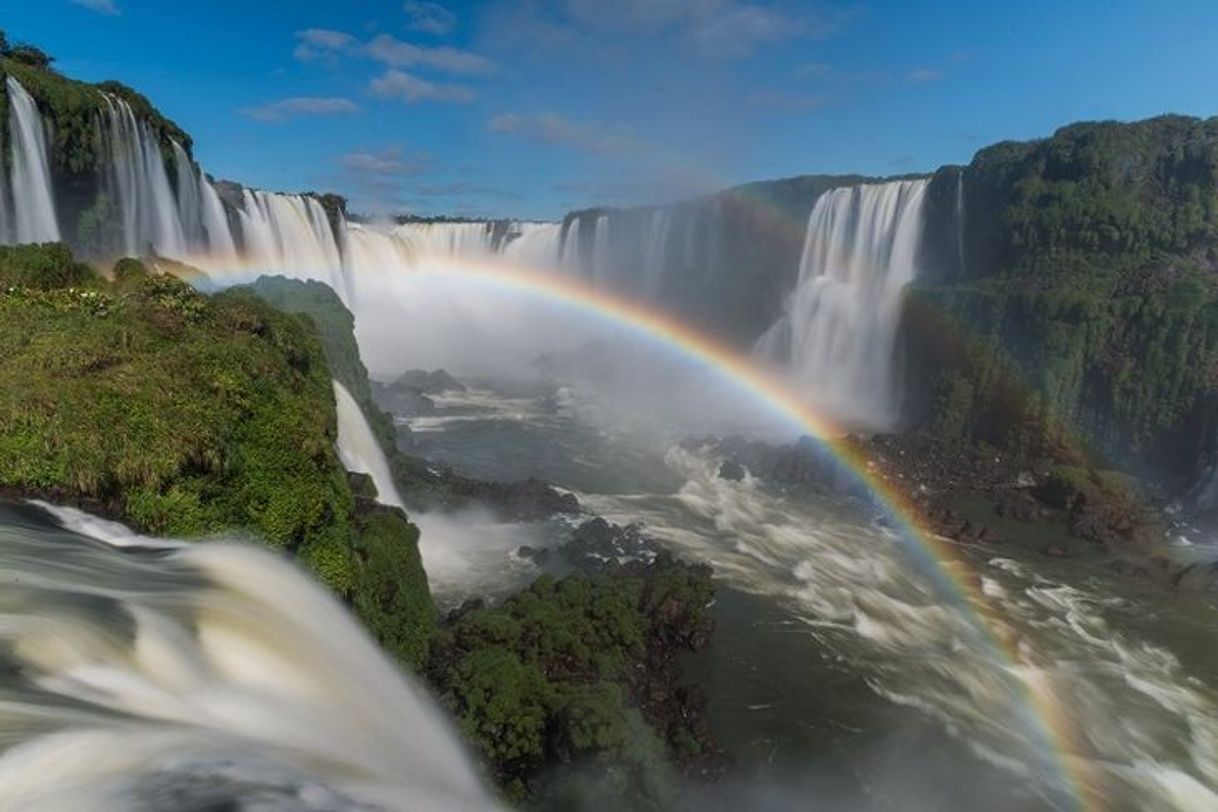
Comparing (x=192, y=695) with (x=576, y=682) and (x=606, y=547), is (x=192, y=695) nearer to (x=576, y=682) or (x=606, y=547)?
(x=576, y=682)

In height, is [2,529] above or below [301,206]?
below

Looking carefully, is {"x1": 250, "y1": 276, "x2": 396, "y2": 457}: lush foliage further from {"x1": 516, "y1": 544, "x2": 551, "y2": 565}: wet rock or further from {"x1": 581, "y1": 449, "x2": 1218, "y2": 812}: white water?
{"x1": 581, "y1": 449, "x2": 1218, "y2": 812}: white water

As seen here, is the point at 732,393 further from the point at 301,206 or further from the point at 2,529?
the point at 2,529

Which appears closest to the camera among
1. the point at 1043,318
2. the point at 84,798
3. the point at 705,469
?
the point at 84,798

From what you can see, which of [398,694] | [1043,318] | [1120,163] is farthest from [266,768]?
[1120,163]

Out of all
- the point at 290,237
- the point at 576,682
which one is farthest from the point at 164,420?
the point at 290,237

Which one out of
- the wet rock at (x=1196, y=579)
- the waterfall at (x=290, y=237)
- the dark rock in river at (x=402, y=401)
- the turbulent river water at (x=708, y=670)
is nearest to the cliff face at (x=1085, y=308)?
the wet rock at (x=1196, y=579)
